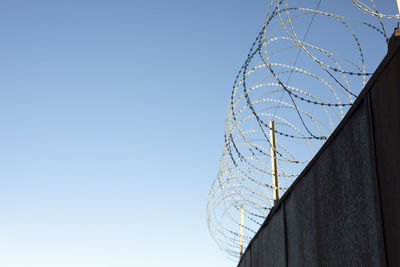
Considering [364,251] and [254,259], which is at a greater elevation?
[254,259]

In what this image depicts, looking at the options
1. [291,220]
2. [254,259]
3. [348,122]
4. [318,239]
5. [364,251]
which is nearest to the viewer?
[364,251]

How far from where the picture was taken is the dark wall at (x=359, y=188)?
2355mm

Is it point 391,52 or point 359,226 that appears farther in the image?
point 359,226

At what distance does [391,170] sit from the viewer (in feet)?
7.72

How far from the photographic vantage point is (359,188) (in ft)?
9.00

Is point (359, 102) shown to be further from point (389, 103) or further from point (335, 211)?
point (335, 211)

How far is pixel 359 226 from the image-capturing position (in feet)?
8.98

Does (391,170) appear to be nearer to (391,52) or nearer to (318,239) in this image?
(391,52)

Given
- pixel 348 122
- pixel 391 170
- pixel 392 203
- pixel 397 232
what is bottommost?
pixel 397 232

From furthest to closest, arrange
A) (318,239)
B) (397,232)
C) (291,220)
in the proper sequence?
1. (291,220)
2. (318,239)
3. (397,232)

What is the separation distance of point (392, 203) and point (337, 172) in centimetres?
74

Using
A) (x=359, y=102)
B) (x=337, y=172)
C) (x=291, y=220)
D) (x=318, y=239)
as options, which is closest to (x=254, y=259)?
(x=291, y=220)

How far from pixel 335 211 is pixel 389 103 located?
978mm

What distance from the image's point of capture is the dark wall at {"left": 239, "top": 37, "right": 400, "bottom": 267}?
7.73 ft
